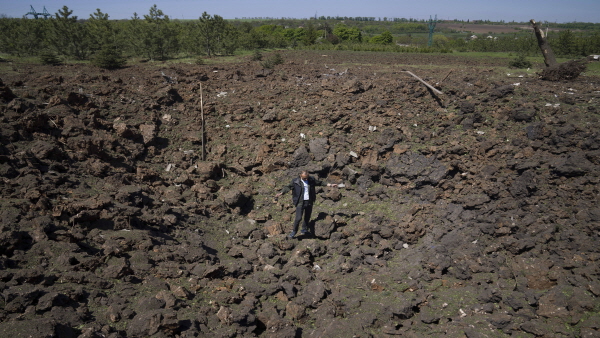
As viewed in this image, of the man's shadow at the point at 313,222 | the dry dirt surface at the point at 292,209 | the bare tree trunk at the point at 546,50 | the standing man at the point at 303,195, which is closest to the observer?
the dry dirt surface at the point at 292,209

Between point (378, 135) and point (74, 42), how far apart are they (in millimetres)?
18658

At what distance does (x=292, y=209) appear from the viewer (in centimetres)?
795

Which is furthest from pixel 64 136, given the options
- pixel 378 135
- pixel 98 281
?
pixel 378 135

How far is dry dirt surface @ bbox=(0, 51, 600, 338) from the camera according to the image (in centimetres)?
442

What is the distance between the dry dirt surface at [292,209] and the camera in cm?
442

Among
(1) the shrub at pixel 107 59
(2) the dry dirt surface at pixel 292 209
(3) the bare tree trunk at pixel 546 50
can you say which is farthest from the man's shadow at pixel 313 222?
(1) the shrub at pixel 107 59

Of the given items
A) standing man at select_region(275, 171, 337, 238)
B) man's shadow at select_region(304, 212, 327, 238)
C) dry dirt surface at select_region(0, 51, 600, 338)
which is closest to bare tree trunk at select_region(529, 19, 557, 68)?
dry dirt surface at select_region(0, 51, 600, 338)

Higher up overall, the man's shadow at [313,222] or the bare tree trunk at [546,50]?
the bare tree trunk at [546,50]

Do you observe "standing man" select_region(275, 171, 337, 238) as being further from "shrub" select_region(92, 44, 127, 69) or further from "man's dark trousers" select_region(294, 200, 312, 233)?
"shrub" select_region(92, 44, 127, 69)

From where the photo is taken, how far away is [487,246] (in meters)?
5.91

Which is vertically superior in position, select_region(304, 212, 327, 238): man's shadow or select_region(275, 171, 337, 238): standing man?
select_region(275, 171, 337, 238): standing man

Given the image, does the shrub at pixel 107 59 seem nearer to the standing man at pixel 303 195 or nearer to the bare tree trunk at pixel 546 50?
the standing man at pixel 303 195

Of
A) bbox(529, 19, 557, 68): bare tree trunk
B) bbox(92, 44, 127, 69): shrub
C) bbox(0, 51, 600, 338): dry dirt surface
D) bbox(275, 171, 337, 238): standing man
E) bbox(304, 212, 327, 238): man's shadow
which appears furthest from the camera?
bbox(92, 44, 127, 69): shrub

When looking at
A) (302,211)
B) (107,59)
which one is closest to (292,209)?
(302,211)
